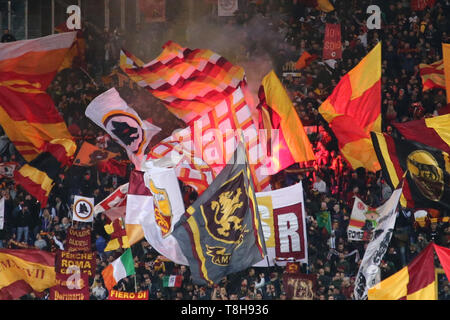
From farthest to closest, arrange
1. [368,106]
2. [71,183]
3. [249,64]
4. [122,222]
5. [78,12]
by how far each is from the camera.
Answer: [78,12], [249,64], [71,183], [122,222], [368,106]

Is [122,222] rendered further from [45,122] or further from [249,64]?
[249,64]

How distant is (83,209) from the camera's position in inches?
659

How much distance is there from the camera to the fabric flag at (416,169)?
1346cm

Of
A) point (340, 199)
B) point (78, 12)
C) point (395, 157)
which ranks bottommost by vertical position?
point (340, 199)

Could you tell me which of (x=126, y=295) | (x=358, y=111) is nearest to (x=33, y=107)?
(x=126, y=295)

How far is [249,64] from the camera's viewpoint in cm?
1881

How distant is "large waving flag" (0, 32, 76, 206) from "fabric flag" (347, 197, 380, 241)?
17.8 feet

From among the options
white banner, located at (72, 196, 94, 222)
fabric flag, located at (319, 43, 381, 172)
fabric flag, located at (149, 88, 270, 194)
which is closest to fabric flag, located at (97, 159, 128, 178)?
white banner, located at (72, 196, 94, 222)

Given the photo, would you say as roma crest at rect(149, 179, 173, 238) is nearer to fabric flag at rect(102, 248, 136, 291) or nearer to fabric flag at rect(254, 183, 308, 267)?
fabric flag at rect(102, 248, 136, 291)

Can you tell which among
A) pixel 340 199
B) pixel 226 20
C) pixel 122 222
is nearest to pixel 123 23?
pixel 226 20

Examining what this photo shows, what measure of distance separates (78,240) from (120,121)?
2.33m

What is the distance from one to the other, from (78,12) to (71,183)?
687cm

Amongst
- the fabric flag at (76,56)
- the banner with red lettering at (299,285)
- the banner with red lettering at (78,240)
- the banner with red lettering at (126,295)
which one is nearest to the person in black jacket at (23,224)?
the banner with red lettering at (78,240)

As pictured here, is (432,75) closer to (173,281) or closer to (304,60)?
(304,60)
